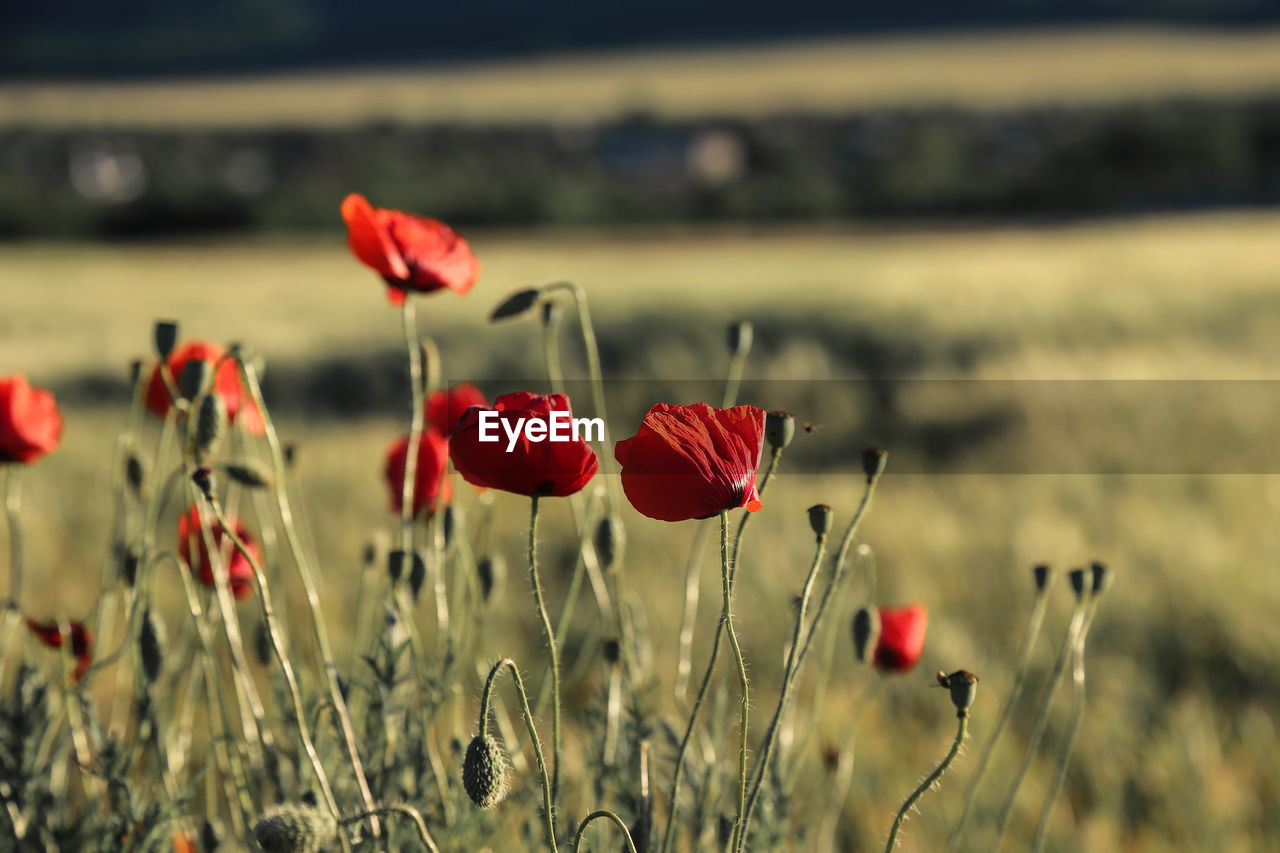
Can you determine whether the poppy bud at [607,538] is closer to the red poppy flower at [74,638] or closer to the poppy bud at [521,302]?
the poppy bud at [521,302]

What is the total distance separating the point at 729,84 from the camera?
101 feet

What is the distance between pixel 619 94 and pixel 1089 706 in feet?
95.1

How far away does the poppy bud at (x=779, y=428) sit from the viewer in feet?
2.08

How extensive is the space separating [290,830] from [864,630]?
0.45 m

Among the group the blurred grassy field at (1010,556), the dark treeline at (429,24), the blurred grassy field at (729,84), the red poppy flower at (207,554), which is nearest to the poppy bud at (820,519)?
the red poppy flower at (207,554)

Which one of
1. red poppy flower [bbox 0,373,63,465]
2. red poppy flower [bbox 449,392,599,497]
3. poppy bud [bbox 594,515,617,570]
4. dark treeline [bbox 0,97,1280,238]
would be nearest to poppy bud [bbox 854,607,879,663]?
poppy bud [bbox 594,515,617,570]

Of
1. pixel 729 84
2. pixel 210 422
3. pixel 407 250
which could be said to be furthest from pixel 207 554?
pixel 729 84

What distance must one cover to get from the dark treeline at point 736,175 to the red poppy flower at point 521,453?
710 inches

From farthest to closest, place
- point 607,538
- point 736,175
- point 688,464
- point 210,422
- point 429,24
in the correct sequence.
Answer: point 429,24 < point 736,175 < point 607,538 < point 210,422 < point 688,464

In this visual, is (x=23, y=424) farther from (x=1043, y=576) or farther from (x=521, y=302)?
(x=1043, y=576)

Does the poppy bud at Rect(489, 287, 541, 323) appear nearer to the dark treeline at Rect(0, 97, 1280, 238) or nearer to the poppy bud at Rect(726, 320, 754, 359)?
Result: the poppy bud at Rect(726, 320, 754, 359)

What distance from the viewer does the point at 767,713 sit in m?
1.76

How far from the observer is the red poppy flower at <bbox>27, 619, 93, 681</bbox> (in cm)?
97

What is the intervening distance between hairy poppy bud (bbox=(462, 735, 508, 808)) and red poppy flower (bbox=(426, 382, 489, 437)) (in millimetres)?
375
